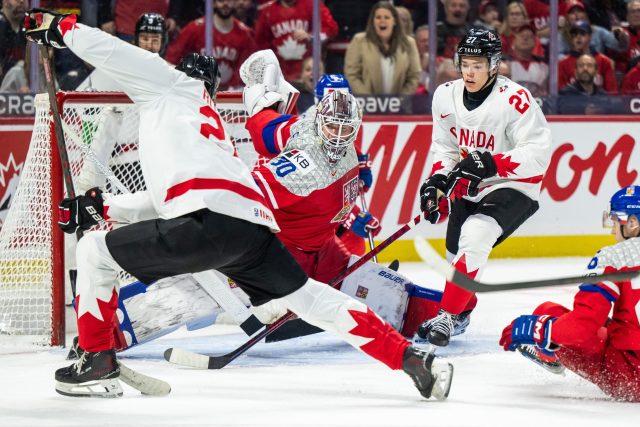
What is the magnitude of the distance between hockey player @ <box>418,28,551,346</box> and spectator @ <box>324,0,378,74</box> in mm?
2125

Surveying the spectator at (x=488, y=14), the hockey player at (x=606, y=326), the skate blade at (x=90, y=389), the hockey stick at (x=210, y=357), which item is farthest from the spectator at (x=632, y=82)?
the skate blade at (x=90, y=389)

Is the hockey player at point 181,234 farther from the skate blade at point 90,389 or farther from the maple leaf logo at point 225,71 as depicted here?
the maple leaf logo at point 225,71

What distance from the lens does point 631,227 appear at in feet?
11.8

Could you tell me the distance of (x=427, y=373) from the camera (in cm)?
356

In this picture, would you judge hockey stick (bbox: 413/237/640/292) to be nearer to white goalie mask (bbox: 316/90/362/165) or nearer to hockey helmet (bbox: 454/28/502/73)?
white goalie mask (bbox: 316/90/362/165)

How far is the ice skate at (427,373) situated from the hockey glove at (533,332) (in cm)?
22

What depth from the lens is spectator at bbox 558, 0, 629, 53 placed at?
285 inches

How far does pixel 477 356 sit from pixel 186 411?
1.36 meters

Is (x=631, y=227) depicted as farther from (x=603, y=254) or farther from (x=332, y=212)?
(x=332, y=212)

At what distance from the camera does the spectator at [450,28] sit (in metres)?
6.93

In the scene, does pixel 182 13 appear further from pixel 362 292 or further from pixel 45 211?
pixel 362 292

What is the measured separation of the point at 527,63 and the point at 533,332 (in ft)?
12.4

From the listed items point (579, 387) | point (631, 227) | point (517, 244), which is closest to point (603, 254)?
point (631, 227)

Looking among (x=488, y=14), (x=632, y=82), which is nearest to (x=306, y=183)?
(x=488, y=14)
